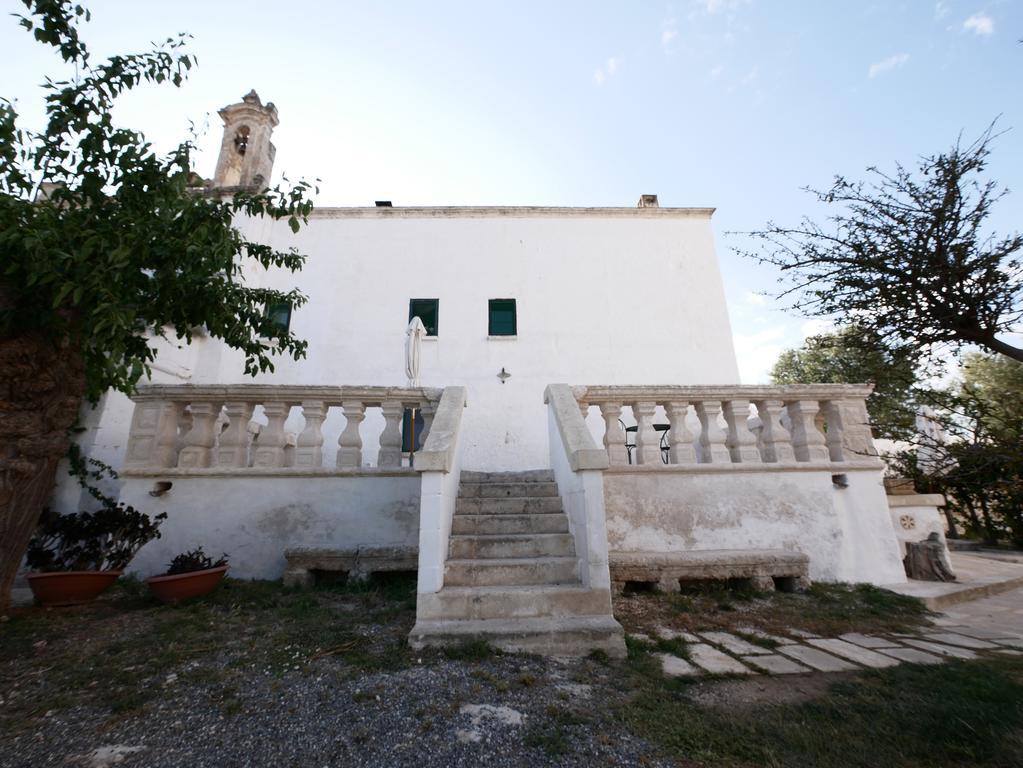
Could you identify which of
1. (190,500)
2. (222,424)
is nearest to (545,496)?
(190,500)

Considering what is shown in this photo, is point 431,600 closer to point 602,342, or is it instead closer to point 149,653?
point 149,653

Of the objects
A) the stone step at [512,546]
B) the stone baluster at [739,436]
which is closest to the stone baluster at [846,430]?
the stone baluster at [739,436]

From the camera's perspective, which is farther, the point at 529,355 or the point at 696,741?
the point at 529,355

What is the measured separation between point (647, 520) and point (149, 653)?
422 centimetres

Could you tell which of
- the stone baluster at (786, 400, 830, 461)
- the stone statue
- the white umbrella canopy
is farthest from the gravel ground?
the stone statue

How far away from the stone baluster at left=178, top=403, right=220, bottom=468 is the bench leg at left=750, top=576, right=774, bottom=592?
5.88 metres

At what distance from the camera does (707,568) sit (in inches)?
170

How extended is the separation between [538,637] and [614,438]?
247cm

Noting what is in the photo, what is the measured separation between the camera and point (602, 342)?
9.85m

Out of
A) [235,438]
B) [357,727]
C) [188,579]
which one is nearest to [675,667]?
[357,727]

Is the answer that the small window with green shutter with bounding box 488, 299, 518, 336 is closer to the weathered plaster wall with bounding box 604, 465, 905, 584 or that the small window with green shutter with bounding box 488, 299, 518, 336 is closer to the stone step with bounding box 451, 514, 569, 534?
the weathered plaster wall with bounding box 604, 465, 905, 584

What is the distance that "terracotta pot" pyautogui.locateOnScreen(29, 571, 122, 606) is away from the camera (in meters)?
3.72

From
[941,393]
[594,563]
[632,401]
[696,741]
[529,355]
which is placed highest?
[529,355]

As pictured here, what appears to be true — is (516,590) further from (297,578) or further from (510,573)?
(297,578)
